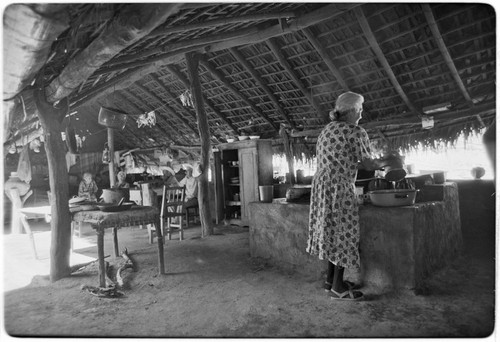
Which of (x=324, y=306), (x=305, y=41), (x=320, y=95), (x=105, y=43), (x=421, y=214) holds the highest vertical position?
(x=305, y=41)

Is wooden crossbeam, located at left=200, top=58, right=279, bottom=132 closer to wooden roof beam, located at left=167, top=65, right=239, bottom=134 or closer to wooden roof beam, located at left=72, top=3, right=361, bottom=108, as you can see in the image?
wooden roof beam, located at left=167, top=65, right=239, bottom=134

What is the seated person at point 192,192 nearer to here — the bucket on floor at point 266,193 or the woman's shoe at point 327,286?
the bucket on floor at point 266,193

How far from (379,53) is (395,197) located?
2.95m

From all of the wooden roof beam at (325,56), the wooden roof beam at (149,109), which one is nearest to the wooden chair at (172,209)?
the wooden roof beam at (325,56)

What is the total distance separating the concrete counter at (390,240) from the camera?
125 inches

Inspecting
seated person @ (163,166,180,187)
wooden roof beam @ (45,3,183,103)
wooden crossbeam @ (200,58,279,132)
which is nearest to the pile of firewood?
wooden roof beam @ (45,3,183,103)

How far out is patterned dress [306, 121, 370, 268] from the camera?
3009 millimetres

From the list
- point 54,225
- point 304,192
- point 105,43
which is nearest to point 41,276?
point 54,225

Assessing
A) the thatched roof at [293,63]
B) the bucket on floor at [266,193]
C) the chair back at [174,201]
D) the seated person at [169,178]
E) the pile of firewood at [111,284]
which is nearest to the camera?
the thatched roof at [293,63]

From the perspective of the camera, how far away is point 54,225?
4.02 meters

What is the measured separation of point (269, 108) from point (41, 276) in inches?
221

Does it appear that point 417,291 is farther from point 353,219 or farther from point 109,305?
point 109,305

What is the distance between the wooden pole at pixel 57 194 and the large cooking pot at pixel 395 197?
11.7 ft

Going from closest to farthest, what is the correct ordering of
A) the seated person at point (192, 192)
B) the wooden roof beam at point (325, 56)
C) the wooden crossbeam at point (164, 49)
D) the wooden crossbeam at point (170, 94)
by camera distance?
1. the wooden crossbeam at point (164, 49)
2. the wooden roof beam at point (325, 56)
3. the seated person at point (192, 192)
4. the wooden crossbeam at point (170, 94)
